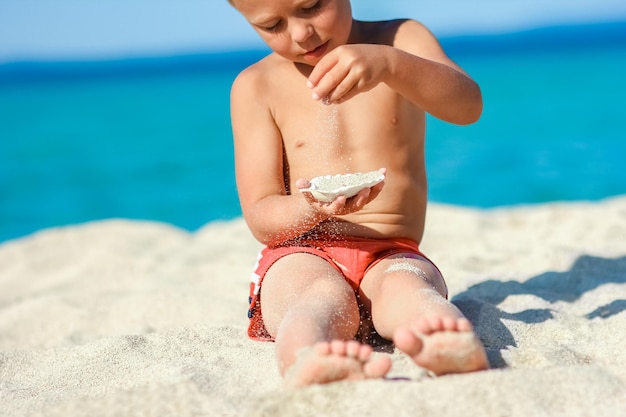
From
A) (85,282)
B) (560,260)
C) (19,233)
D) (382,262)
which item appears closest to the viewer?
(382,262)

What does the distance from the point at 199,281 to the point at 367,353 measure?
6.68 ft

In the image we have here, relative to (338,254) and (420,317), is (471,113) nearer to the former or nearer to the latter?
(338,254)

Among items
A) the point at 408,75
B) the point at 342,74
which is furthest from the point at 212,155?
the point at 342,74

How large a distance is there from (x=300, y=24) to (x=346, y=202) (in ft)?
1.78

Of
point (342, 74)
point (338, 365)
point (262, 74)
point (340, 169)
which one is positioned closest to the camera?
point (338, 365)

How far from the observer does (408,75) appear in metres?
1.97

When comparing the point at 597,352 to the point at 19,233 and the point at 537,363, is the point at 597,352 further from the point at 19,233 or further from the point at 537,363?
the point at 19,233

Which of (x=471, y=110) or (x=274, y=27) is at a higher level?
(x=274, y=27)

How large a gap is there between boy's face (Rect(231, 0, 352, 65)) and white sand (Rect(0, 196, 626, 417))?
2.85 ft

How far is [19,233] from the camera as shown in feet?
25.1

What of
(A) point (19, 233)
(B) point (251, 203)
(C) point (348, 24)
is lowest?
(A) point (19, 233)

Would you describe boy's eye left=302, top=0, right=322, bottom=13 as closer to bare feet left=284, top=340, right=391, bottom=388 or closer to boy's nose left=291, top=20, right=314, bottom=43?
boy's nose left=291, top=20, right=314, bottom=43

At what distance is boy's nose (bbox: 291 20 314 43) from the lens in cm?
205

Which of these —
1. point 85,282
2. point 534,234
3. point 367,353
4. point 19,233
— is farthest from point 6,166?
point 367,353
